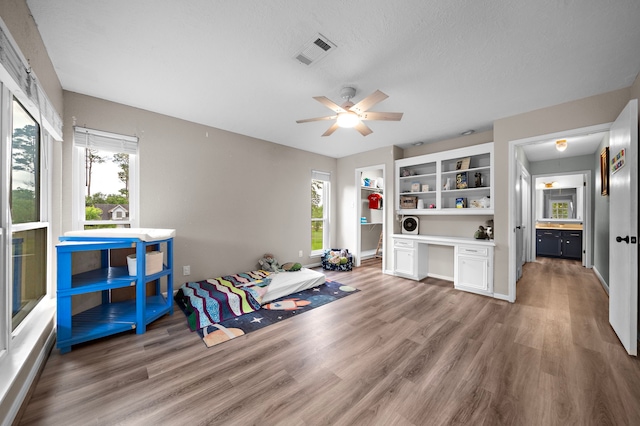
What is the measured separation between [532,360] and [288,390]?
198cm

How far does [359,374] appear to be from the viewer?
5.89 feet

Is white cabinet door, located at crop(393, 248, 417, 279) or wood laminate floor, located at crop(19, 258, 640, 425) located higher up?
white cabinet door, located at crop(393, 248, 417, 279)

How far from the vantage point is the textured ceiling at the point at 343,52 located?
1.60 metres

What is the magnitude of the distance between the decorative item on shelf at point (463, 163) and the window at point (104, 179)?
4.78m

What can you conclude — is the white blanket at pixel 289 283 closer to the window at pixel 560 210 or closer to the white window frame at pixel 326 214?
the white window frame at pixel 326 214

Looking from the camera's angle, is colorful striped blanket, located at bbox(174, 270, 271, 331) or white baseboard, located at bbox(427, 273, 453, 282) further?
white baseboard, located at bbox(427, 273, 453, 282)

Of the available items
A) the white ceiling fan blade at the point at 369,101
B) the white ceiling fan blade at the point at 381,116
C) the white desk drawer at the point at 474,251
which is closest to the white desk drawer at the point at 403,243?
the white desk drawer at the point at 474,251

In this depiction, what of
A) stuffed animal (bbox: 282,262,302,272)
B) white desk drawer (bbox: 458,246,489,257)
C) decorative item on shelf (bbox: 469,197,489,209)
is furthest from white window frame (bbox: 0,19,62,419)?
decorative item on shelf (bbox: 469,197,489,209)

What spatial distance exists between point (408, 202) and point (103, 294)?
15.4 feet

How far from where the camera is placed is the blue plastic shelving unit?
Result: 201cm

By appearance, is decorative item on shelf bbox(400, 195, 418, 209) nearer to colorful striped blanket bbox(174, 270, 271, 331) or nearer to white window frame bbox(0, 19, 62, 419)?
colorful striped blanket bbox(174, 270, 271, 331)

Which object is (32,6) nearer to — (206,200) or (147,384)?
(206,200)

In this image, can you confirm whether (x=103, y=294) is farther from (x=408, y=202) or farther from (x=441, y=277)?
(x=441, y=277)

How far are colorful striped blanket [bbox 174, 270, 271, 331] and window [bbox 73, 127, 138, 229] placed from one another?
45.2 inches
